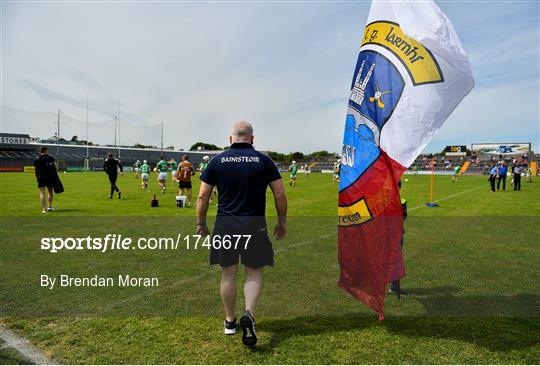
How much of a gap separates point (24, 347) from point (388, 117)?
4383mm

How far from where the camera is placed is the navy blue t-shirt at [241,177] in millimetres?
3873

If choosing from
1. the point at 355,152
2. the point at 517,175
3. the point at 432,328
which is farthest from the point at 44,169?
the point at 517,175

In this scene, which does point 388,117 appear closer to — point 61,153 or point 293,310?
point 293,310

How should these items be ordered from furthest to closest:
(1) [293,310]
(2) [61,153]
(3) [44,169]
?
(2) [61,153] < (3) [44,169] < (1) [293,310]

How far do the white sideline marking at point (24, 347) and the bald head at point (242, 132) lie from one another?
2.68m

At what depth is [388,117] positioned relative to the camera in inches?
163

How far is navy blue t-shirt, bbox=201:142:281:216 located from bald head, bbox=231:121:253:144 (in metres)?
0.05

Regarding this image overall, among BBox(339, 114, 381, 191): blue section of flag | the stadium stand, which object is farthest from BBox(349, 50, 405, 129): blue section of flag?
the stadium stand

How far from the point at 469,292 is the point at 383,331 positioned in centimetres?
195

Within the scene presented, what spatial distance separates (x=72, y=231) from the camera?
9344 millimetres

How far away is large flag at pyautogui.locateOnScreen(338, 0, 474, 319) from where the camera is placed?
3.95m

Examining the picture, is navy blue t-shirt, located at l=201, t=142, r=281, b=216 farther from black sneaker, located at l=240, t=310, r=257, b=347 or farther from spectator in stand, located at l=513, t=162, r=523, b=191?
spectator in stand, located at l=513, t=162, r=523, b=191

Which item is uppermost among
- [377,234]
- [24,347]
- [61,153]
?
[61,153]

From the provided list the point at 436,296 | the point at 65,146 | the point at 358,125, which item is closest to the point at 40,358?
the point at 358,125
